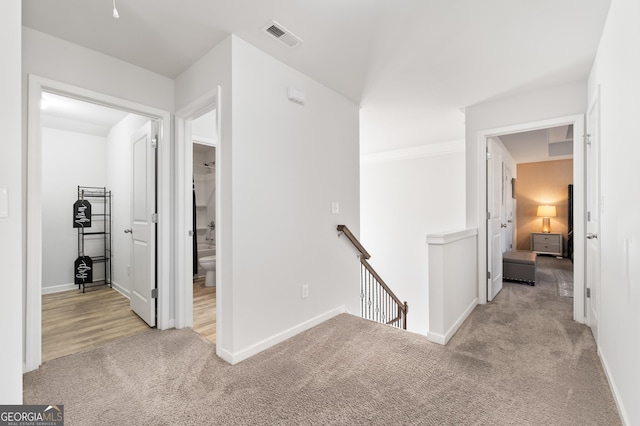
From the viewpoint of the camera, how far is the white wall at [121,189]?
367 centimetres

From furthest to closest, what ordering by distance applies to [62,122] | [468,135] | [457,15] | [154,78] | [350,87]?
[62,122]
[468,135]
[350,87]
[154,78]
[457,15]

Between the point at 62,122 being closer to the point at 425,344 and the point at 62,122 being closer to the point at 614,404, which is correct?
the point at 425,344

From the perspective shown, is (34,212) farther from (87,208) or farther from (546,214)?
(546,214)

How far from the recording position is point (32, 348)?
1.97 metres

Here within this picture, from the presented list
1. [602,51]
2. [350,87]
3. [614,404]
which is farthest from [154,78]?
[614,404]

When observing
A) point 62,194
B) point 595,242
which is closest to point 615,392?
point 595,242

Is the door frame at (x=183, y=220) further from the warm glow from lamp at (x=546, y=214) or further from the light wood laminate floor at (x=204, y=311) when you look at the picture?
the warm glow from lamp at (x=546, y=214)

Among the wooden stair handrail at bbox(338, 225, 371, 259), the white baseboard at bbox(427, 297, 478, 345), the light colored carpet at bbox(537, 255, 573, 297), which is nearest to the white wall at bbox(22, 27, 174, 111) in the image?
the wooden stair handrail at bbox(338, 225, 371, 259)

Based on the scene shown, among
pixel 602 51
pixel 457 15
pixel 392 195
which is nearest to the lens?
pixel 457 15

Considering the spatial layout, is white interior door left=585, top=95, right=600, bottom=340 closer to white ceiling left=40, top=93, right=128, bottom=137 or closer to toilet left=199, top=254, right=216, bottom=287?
toilet left=199, top=254, right=216, bottom=287

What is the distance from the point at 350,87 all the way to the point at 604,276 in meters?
2.58

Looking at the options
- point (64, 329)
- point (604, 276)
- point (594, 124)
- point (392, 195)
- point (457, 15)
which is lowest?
point (64, 329)

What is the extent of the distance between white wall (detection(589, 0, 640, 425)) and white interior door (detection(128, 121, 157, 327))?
332 cm
